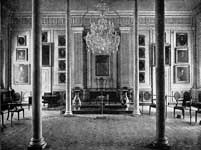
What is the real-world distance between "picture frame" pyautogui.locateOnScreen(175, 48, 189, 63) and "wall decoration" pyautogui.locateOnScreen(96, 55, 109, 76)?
177 inches

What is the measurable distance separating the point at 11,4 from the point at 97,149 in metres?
11.3

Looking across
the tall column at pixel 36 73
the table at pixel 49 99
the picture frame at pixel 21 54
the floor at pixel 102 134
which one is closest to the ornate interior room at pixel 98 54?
the picture frame at pixel 21 54

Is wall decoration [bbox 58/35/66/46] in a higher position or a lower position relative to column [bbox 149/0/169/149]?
higher

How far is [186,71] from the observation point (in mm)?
14406

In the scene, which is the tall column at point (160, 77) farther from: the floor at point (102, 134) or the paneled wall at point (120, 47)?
the paneled wall at point (120, 47)

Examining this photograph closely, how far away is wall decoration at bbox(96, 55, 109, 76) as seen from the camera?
47.1 ft

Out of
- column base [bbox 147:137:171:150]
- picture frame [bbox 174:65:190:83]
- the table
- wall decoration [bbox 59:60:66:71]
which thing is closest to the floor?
column base [bbox 147:137:171:150]

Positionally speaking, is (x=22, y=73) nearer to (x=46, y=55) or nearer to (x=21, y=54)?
(x=21, y=54)

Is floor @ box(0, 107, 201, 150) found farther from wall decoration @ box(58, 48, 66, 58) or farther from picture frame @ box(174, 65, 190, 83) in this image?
wall decoration @ box(58, 48, 66, 58)

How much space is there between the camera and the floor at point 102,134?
542 cm

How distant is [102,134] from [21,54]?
974cm

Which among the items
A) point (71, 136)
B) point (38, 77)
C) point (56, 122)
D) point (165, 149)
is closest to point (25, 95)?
point (56, 122)

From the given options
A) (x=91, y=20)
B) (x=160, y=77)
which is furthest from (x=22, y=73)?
(x=160, y=77)

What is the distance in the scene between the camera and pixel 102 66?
1435cm
